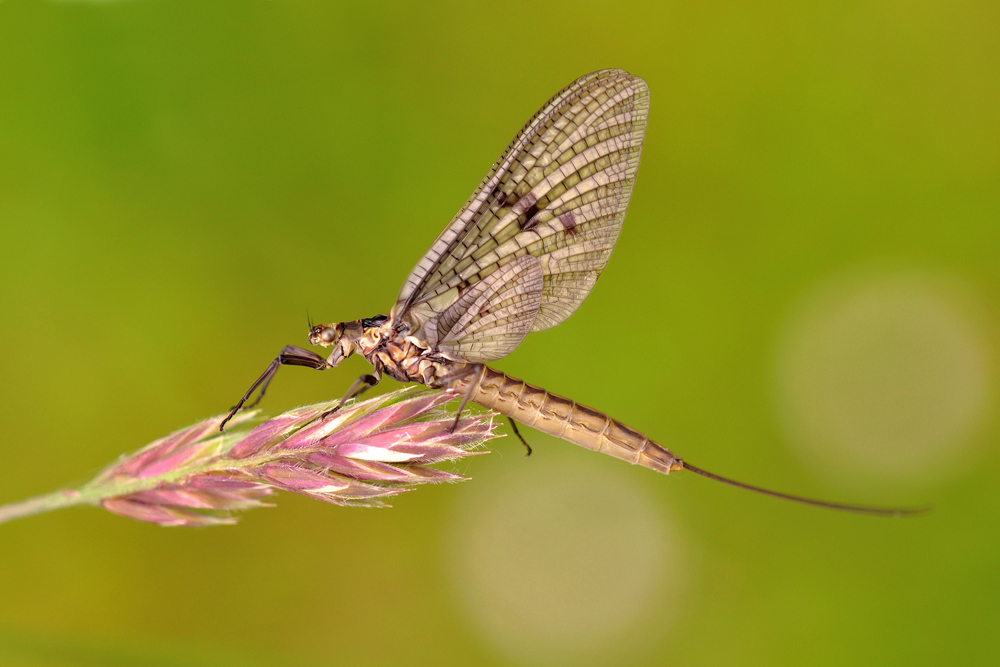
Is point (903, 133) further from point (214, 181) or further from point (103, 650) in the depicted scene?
point (103, 650)

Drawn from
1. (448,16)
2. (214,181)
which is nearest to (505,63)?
(448,16)

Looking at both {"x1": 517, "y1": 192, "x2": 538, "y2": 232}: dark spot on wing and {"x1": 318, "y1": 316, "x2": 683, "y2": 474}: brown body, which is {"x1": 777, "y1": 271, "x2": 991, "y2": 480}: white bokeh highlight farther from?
{"x1": 517, "y1": 192, "x2": 538, "y2": 232}: dark spot on wing

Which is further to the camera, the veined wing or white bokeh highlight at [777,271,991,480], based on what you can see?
white bokeh highlight at [777,271,991,480]

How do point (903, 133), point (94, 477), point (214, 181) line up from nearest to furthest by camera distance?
1. point (94, 477)
2. point (214, 181)
3. point (903, 133)

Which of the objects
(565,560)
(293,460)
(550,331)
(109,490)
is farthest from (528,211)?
(565,560)

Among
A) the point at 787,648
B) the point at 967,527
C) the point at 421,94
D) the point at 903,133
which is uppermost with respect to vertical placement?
the point at 421,94

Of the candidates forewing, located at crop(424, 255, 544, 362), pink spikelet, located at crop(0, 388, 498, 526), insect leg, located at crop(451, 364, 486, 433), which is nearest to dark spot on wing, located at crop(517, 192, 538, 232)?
forewing, located at crop(424, 255, 544, 362)
